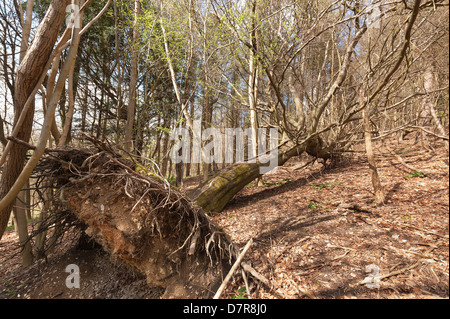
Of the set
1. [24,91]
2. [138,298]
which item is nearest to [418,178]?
[138,298]

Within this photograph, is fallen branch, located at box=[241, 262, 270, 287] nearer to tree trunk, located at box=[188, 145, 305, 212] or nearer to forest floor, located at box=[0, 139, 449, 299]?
forest floor, located at box=[0, 139, 449, 299]

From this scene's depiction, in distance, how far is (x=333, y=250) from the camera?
2.36 meters

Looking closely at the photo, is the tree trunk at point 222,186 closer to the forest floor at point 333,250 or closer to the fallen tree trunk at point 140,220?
the forest floor at point 333,250

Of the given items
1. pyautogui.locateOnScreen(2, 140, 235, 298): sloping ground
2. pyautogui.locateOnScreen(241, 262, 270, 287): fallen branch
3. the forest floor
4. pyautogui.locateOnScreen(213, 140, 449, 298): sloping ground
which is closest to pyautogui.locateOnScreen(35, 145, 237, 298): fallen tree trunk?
pyautogui.locateOnScreen(2, 140, 235, 298): sloping ground

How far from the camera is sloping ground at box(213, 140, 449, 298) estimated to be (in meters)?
1.48

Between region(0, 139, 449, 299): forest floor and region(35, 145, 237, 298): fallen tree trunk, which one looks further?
region(35, 145, 237, 298): fallen tree trunk

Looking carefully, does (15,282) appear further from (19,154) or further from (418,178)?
(418,178)

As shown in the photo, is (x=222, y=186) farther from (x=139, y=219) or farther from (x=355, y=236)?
(x=355, y=236)

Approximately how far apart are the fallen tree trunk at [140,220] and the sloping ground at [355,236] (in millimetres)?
539

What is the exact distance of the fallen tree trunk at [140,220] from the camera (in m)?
2.22

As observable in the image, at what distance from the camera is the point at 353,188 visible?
161 inches

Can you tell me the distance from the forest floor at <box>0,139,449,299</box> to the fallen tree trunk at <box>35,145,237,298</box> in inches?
13.1

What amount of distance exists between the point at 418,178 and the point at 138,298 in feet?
14.8

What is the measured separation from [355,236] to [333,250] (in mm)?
425
